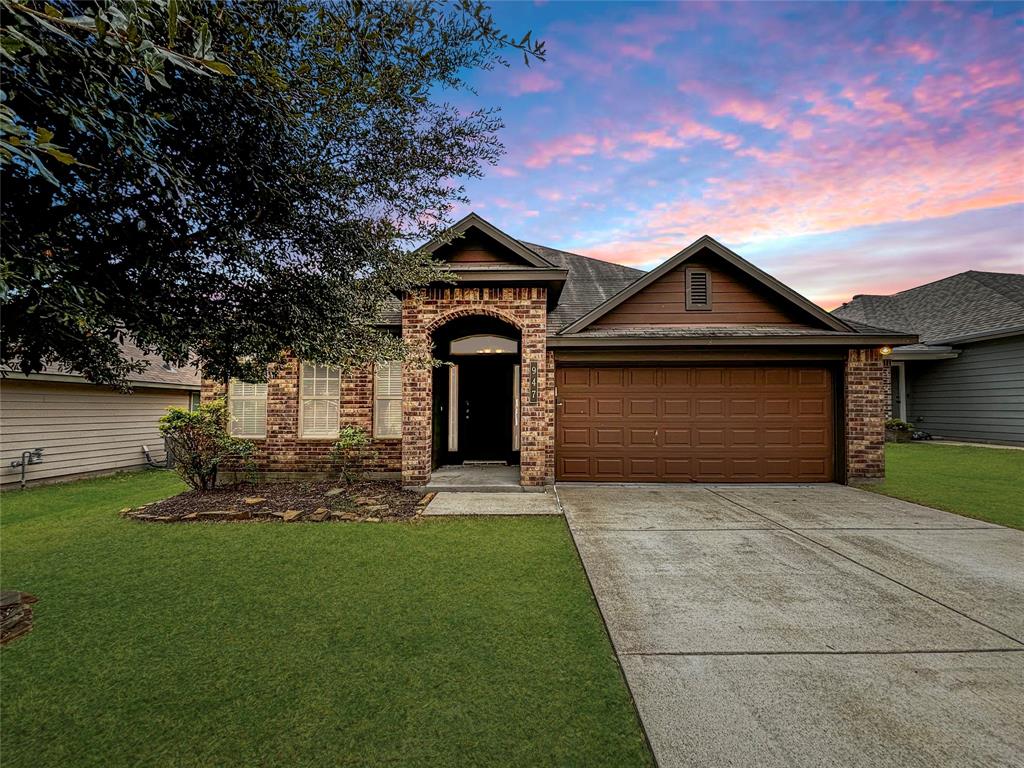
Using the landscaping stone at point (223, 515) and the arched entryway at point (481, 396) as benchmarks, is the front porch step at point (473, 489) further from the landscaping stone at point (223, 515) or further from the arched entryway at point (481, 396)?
the landscaping stone at point (223, 515)

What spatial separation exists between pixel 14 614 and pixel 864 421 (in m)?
12.2

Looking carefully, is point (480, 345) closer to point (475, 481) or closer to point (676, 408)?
point (475, 481)

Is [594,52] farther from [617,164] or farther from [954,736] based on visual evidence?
[954,736]

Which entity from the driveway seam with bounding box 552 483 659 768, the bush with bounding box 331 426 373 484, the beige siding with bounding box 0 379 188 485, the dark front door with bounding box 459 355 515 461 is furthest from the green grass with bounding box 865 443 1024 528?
the beige siding with bounding box 0 379 188 485

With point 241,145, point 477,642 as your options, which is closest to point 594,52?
point 241,145

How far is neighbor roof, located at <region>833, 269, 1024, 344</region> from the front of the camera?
14945 millimetres

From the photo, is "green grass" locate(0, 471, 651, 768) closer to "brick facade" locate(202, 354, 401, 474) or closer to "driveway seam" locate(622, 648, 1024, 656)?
"driveway seam" locate(622, 648, 1024, 656)

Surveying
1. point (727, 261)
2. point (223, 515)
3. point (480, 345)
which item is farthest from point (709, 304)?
point (223, 515)

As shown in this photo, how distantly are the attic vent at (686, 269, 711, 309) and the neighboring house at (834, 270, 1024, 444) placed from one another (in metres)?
12.2

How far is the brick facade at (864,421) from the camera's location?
27.3ft

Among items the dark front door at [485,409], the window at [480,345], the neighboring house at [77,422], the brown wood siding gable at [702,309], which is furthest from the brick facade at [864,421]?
the neighboring house at [77,422]

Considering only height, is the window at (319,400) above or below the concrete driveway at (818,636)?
above

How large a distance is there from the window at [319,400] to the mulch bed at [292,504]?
47.2 inches

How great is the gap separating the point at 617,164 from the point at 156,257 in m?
10.1
